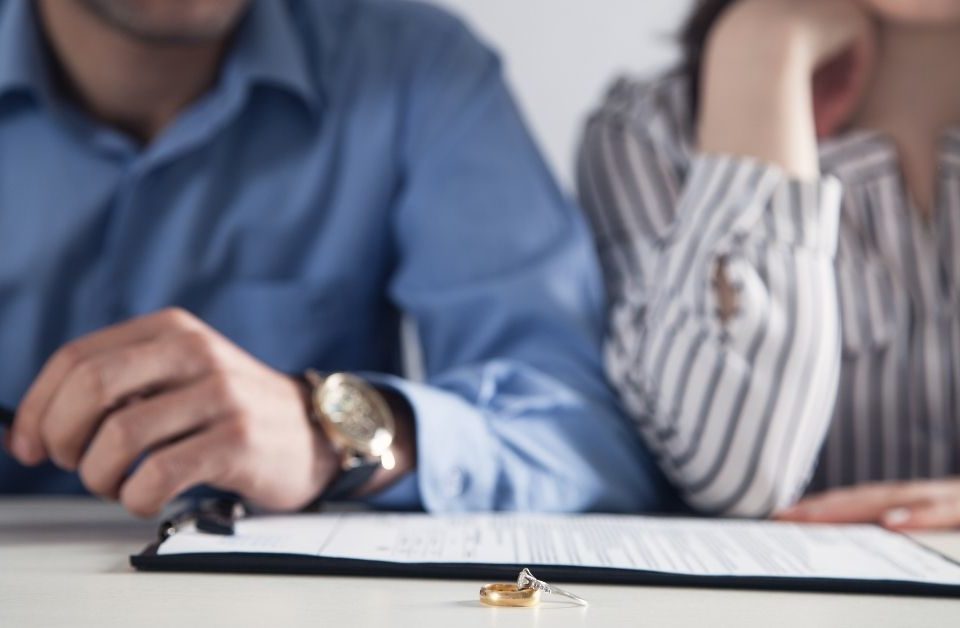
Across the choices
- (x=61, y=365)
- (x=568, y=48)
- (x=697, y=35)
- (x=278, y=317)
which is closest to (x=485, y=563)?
(x=61, y=365)

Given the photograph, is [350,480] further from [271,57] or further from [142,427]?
[271,57]

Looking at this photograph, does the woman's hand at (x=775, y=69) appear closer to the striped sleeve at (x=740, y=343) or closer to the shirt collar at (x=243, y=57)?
the striped sleeve at (x=740, y=343)

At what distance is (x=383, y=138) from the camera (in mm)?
1246

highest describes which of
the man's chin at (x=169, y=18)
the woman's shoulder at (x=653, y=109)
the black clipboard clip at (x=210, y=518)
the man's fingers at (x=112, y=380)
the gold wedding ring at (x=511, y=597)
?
the man's chin at (x=169, y=18)

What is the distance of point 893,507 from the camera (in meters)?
0.93

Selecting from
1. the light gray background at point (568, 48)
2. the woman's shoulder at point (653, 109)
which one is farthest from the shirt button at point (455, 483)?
the light gray background at point (568, 48)

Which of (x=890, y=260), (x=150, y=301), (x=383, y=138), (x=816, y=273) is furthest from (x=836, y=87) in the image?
(x=150, y=301)

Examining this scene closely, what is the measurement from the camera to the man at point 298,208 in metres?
1.14

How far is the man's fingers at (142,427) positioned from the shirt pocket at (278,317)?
1.34ft

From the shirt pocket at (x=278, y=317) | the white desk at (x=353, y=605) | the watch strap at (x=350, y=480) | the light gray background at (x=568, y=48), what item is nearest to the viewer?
the white desk at (x=353, y=605)

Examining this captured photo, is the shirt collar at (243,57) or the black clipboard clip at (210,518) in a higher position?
the shirt collar at (243,57)

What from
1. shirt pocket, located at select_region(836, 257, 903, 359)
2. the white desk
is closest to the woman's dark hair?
shirt pocket, located at select_region(836, 257, 903, 359)

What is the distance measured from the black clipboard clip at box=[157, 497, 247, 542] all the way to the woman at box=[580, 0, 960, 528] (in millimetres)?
403

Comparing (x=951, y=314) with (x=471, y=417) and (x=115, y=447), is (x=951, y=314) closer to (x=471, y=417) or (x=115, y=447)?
(x=471, y=417)
